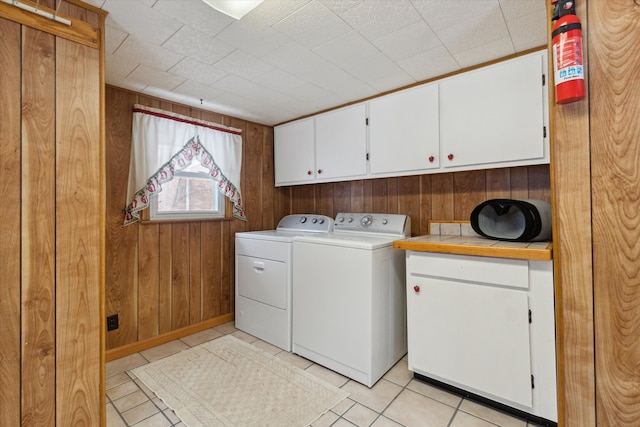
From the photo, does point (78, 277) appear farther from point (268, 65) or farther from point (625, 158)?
point (625, 158)

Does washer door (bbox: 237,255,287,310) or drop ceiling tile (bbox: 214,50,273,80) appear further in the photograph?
washer door (bbox: 237,255,287,310)

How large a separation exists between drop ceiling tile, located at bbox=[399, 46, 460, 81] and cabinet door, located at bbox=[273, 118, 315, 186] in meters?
1.13

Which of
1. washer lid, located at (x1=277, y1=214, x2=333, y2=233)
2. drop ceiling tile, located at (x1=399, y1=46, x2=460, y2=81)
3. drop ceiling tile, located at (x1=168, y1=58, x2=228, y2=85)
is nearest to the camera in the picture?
drop ceiling tile, located at (x1=399, y1=46, x2=460, y2=81)

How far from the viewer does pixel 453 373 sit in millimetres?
1728

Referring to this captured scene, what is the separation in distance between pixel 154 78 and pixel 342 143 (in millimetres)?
1532

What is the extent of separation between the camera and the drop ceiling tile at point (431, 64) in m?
1.82

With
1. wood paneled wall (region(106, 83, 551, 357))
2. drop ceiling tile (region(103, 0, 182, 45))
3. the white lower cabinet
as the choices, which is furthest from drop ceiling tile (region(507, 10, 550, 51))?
drop ceiling tile (region(103, 0, 182, 45))

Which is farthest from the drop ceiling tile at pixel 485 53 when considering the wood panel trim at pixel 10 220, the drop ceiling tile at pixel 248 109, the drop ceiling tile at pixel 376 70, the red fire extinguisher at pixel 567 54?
the wood panel trim at pixel 10 220

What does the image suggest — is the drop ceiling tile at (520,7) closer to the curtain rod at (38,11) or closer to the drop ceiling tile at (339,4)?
the drop ceiling tile at (339,4)

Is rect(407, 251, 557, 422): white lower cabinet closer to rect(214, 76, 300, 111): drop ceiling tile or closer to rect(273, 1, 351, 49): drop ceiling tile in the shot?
rect(273, 1, 351, 49): drop ceiling tile

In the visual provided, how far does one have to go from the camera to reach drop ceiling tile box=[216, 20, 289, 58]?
5.06ft

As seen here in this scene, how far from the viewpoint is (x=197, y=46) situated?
5.65ft

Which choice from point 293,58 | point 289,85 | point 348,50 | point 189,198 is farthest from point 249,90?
point 189,198

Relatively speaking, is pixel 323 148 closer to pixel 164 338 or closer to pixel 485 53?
pixel 485 53
